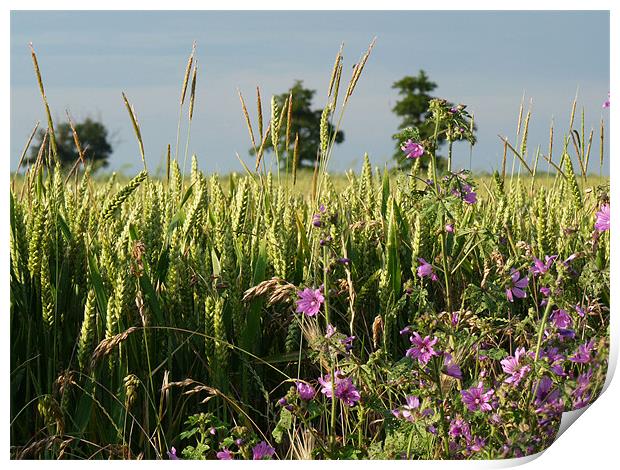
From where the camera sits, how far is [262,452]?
1640mm

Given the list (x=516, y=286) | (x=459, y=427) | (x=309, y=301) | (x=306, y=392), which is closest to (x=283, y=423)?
(x=306, y=392)

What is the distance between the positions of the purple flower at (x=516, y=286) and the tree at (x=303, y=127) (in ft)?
1.64

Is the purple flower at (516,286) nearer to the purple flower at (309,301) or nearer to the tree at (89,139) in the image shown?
the purple flower at (309,301)

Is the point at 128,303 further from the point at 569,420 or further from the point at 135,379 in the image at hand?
the point at 569,420

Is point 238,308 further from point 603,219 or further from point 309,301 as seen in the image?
point 603,219

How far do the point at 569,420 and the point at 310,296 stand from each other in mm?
642

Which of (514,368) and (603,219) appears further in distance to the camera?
(603,219)

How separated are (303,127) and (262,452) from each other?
0.77 metres

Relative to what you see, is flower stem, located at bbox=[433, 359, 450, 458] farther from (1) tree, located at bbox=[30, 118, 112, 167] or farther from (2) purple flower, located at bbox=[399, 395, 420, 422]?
(1) tree, located at bbox=[30, 118, 112, 167]

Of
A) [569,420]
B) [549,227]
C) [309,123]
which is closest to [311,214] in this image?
[309,123]

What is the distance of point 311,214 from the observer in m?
1.89

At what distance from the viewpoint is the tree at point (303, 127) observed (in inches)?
70.2

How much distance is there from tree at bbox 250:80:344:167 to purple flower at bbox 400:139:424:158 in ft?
0.65

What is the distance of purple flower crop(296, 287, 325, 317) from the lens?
1.62 meters
